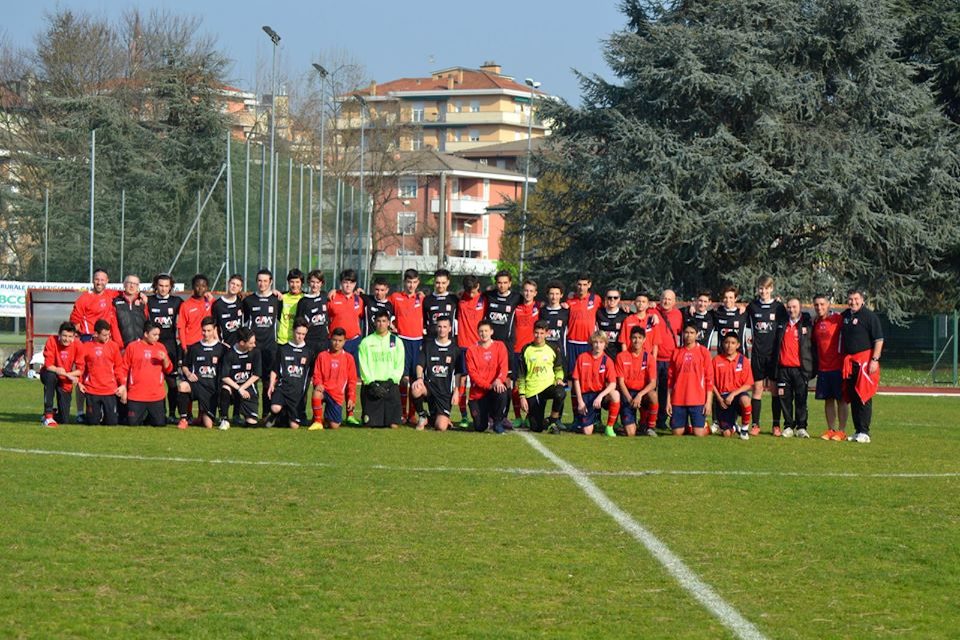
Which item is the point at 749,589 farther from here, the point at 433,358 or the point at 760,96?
the point at 760,96

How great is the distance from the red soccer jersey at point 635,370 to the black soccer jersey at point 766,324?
1.30m

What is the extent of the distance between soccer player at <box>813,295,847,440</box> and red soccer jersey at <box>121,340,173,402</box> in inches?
301

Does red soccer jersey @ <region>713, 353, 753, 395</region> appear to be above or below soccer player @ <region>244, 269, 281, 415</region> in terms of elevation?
below

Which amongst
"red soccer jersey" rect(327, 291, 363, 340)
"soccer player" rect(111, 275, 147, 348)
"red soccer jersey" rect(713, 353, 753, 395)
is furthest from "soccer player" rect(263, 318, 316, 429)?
"red soccer jersey" rect(713, 353, 753, 395)

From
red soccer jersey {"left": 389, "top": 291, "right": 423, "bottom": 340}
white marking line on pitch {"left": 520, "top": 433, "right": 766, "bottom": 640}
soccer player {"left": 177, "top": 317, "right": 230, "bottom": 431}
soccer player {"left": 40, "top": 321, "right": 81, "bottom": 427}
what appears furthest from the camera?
red soccer jersey {"left": 389, "top": 291, "right": 423, "bottom": 340}

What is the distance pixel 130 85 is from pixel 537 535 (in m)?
46.3

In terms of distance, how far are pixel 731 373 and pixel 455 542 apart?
8.18 meters

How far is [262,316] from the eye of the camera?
15.9m

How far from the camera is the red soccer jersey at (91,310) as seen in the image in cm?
1619

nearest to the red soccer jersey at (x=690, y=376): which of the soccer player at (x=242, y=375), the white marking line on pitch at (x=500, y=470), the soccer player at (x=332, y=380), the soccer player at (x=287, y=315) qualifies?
the white marking line on pitch at (x=500, y=470)

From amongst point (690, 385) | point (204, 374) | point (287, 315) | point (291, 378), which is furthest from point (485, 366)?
point (204, 374)

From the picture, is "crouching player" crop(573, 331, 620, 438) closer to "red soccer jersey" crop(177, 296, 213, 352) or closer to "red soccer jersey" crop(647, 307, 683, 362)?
"red soccer jersey" crop(647, 307, 683, 362)

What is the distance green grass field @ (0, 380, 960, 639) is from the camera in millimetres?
5941

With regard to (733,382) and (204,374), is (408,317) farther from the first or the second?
(733,382)
